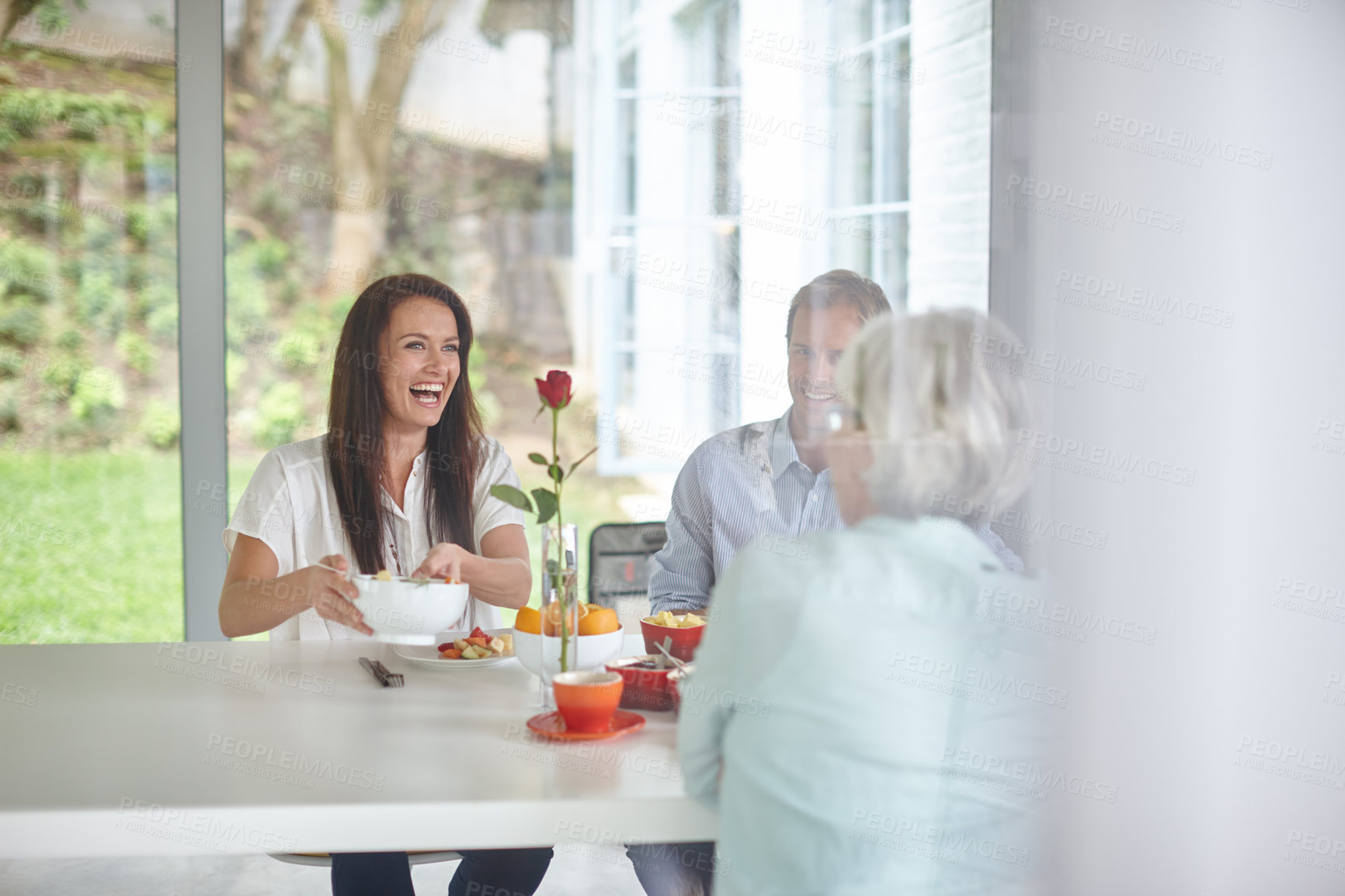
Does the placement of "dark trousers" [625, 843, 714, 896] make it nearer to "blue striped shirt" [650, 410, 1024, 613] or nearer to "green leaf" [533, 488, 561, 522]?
"blue striped shirt" [650, 410, 1024, 613]

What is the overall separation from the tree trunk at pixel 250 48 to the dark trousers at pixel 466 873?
10.4ft

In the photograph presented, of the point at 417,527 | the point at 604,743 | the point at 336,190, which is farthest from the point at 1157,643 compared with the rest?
the point at 336,190

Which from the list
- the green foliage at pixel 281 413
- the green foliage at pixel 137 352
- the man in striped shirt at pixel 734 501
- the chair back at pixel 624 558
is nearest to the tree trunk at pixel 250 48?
the green foliage at pixel 281 413

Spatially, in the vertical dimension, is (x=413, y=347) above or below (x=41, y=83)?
below

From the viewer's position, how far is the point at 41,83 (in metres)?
3.00

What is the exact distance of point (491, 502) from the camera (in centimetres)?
197

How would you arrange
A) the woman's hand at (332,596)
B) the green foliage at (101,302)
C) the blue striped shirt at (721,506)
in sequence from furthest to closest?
1. the green foliage at (101,302)
2. the blue striped shirt at (721,506)
3. the woman's hand at (332,596)

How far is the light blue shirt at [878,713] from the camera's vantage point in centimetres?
91

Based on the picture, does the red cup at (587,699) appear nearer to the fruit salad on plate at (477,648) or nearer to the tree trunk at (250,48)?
the fruit salad on plate at (477,648)

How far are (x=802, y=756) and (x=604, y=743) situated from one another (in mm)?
317

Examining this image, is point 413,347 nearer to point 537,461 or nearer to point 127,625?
point 537,461

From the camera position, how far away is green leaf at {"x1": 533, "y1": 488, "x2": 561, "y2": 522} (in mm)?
1204

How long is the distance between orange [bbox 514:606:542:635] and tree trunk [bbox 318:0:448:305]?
294cm

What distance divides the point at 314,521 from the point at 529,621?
674 millimetres
